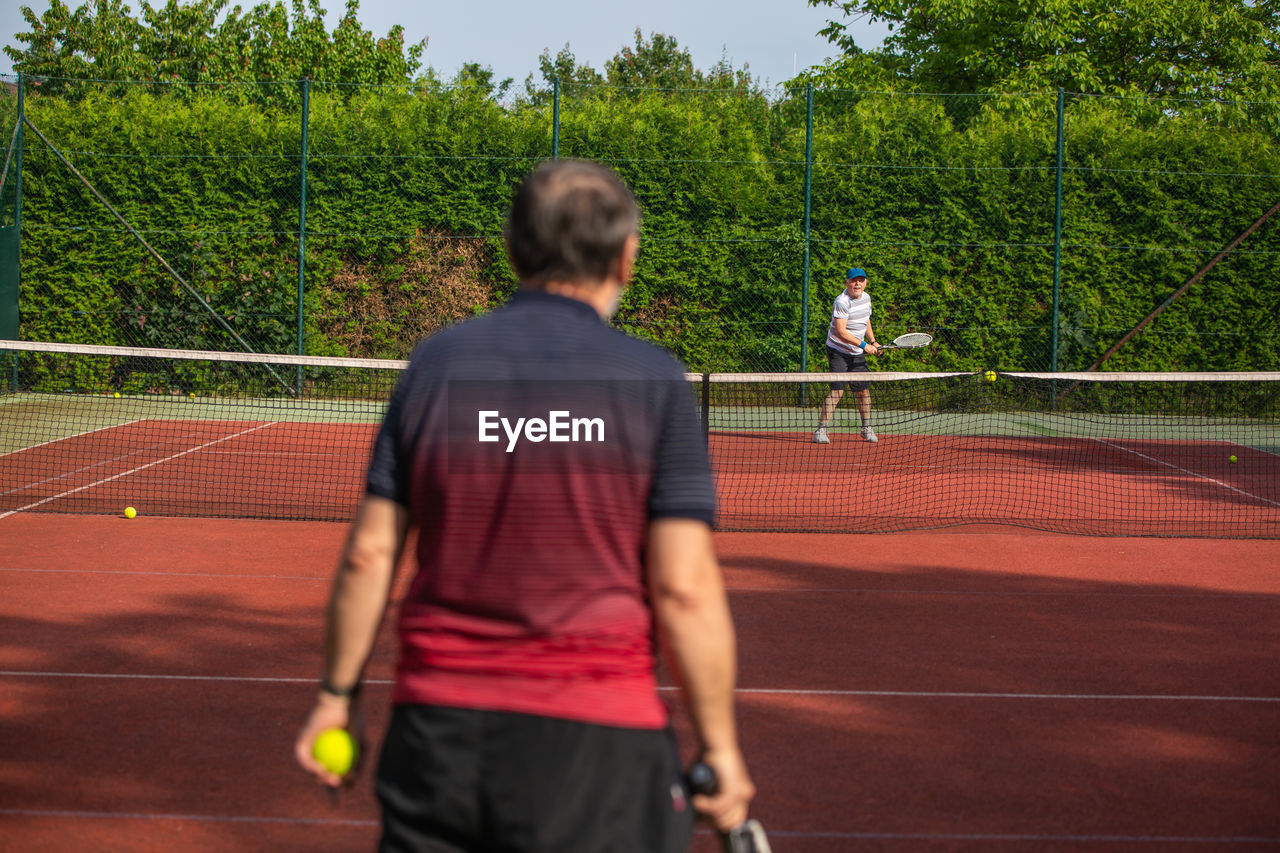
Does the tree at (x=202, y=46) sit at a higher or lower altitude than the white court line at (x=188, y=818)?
higher

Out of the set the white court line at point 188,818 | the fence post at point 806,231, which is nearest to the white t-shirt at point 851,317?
the fence post at point 806,231

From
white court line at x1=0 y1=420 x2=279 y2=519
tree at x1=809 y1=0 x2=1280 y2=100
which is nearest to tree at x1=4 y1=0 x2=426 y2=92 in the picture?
tree at x1=809 y1=0 x2=1280 y2=100

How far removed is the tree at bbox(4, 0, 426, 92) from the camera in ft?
112

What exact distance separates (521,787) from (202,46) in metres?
37.2

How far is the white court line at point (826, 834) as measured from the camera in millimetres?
3400

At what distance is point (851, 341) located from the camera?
12.4m

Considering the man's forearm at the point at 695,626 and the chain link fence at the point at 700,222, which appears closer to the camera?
the man's forearm at the point at 695,626

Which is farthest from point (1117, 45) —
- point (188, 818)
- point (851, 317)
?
point (188, 818)

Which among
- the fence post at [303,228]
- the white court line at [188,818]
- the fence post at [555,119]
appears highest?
the fence post at [555,119]

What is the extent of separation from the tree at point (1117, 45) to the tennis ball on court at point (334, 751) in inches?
925

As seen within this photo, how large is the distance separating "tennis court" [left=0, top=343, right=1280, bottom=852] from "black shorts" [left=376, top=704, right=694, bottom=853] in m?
1.80

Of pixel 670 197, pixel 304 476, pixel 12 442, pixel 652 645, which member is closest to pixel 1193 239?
pixel 670 197

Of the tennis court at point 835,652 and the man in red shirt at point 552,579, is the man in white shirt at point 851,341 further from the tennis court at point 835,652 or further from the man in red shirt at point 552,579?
the man in red shirt at point 552,579

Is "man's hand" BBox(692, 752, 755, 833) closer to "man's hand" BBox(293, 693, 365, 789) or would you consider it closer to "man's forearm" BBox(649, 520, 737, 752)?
"man's forearm" BBox(649, 520, 737, 752)
